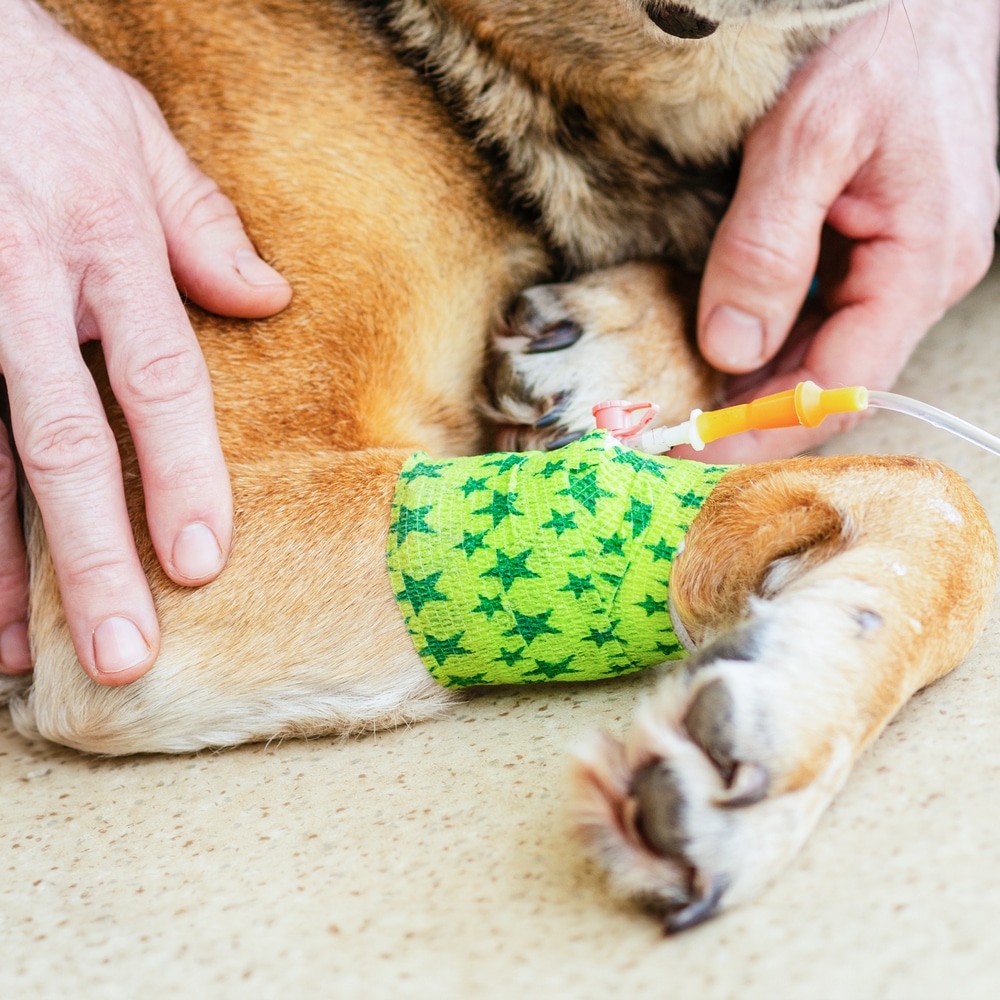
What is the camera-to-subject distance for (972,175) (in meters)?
1.48

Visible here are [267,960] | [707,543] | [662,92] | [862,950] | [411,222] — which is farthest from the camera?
[662,92]

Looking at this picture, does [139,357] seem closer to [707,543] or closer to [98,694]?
[98,694]

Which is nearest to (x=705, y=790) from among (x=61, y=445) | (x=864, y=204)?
(x=61, y=445)

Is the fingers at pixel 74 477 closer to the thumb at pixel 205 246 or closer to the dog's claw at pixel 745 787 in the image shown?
the thumb at pixel 205 246

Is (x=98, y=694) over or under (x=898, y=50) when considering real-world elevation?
under

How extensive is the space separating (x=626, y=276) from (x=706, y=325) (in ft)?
0.52

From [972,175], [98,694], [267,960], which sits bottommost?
[98,694]

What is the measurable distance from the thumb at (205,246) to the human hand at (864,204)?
64 cm

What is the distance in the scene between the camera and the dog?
29.0 inches

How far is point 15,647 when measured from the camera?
1269 mm

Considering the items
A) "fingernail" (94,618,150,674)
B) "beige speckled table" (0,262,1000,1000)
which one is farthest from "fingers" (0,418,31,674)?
"fingernail" (94,618,150,674)

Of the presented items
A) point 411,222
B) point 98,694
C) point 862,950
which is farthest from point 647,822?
point 411,222

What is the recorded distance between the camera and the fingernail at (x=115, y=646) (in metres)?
1.05

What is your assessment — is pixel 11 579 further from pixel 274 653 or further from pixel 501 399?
pixel 501 399
